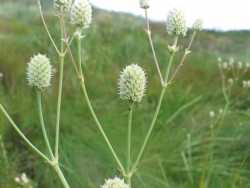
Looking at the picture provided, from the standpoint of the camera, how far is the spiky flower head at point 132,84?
2188mm

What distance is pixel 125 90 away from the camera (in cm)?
220

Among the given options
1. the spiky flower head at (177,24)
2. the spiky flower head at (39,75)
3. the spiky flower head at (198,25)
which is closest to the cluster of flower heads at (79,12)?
the spiky flower head at (39,75)

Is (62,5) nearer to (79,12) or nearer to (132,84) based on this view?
(79,12)

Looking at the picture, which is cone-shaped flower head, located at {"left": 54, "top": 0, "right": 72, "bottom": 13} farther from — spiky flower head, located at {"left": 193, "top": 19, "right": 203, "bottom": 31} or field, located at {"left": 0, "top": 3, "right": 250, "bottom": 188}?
field, located at {"left": 0, "top": 3, "right": 250, "bottom": 188}

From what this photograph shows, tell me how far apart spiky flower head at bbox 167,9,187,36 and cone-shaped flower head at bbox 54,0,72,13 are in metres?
0.39

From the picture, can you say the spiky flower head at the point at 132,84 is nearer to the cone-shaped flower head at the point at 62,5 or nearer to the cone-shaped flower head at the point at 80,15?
the cone-shaped flower head at the point at 80,15

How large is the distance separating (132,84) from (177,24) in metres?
0.35

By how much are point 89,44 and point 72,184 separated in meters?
A: 4.06

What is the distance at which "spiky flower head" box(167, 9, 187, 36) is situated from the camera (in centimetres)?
238

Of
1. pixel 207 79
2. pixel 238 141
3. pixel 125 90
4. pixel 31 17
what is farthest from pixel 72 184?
pixel 31 17

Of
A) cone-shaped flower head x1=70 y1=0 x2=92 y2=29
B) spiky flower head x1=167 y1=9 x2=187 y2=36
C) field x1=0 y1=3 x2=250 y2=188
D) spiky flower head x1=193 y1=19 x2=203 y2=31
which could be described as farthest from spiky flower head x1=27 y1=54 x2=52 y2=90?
field x1=0 y1=3 x2=250 y2=188

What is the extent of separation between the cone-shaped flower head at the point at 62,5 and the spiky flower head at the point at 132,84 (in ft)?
1.19

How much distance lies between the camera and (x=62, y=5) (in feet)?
7.75

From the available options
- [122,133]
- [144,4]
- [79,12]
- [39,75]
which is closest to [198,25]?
[144,4]
